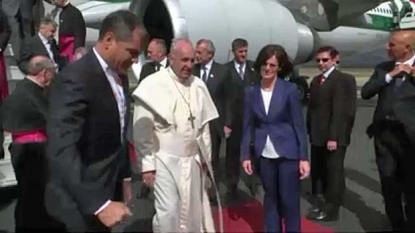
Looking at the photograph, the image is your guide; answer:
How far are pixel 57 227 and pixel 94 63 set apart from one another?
1.74 metres

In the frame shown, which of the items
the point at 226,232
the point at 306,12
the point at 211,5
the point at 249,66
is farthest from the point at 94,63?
the point at 306,12

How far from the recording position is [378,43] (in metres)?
19.5

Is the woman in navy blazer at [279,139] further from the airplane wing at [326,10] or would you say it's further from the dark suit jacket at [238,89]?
the airplane wing at [326,10]

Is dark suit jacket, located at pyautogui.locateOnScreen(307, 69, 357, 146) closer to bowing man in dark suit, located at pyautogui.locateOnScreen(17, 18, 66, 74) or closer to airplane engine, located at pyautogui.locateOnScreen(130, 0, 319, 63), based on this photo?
bowing man in dark suit, located at pyautogui.locateOnScreen(17, 18, 66, 74)

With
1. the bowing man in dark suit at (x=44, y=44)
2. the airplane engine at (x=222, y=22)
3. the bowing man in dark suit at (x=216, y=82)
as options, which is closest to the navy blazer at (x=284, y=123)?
the bowing man in dark suit at (x=216, y=82)

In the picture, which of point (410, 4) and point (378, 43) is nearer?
point (378, 43)

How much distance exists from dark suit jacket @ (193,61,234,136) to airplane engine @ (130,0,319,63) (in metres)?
3.17

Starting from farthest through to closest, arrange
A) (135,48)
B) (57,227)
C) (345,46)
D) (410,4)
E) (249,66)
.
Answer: (410,4), (345,46), (249,66), (57,227), (135,48)

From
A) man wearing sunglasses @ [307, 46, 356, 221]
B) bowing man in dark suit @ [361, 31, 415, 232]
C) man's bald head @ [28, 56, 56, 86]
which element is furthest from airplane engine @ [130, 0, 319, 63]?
man's bald head @ [28, 56, 56, 86]

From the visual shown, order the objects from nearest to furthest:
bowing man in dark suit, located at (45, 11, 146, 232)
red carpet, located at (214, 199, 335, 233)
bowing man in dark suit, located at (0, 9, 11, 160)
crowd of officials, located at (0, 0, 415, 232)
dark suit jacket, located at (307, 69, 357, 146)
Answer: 1. bowing man in dark suit, located at (45, 11, 146, 232)
2. crowd of officials, located at (0, 0, 415, 232)
3. red carpet, located at (214, 199, 335, 233)
4. dark suit jacket, located at (307, 69, 357, 146)
5. bowing man in dark suit, located at (0, 9, 11, 160)

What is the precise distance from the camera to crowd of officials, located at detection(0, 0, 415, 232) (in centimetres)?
340

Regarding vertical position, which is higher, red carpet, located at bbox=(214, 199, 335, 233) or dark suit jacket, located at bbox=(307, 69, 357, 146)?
dark suit jacket, located at bbox=(307, 69, 357, 146)

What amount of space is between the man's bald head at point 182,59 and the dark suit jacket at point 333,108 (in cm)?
240

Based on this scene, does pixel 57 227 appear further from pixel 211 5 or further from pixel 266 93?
pixel 211 5
